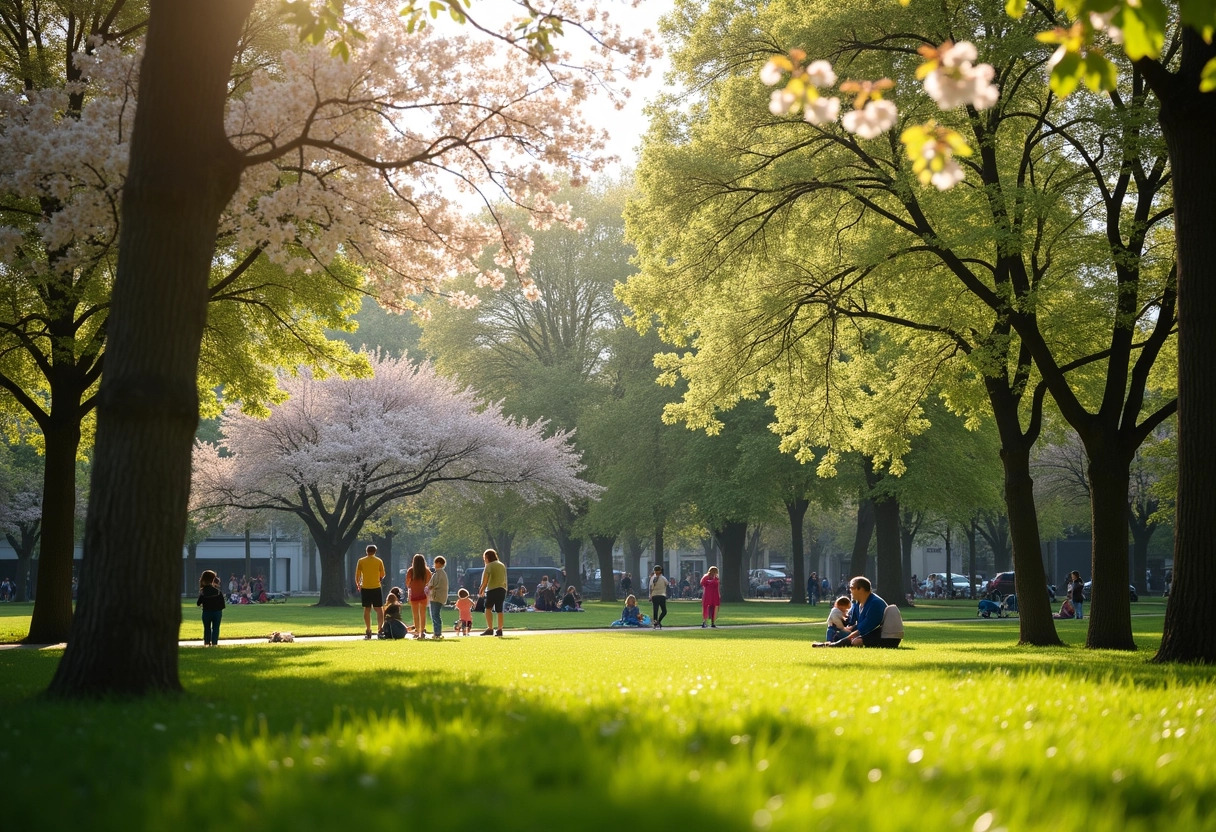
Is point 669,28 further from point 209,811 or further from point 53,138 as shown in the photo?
point 209,811

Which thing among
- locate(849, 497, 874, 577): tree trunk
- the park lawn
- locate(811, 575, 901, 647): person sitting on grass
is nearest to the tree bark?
the park lawn

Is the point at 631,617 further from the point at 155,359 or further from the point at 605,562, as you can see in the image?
the point at 605,562

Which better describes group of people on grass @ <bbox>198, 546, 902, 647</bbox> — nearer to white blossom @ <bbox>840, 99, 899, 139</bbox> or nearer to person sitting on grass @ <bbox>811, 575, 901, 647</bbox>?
person sitting on grass @ <bbox>811, 575, 901, 647</bbox>

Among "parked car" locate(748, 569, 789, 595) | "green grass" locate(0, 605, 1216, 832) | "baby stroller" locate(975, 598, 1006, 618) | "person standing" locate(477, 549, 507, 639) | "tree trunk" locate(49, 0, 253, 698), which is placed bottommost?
"parked car" locate(748, 569, 789, 595)

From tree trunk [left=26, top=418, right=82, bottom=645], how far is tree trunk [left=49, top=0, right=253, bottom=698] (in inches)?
520

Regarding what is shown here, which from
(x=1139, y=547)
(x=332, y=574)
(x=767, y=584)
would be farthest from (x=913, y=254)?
(x=767, y=584)

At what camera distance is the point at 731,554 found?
51.7 metres

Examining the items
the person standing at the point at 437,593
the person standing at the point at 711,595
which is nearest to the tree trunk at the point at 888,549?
the person standing at the point at 711,595

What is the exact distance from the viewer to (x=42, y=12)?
20.0m

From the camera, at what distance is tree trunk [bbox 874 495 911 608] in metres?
40.0

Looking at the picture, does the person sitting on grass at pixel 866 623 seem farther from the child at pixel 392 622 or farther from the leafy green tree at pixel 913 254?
the child at pixel 392 622

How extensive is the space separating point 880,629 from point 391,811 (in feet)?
51.9

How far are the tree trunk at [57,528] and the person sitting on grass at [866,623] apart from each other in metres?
13.4

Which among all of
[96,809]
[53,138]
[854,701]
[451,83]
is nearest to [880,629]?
[451,83]
